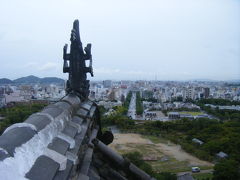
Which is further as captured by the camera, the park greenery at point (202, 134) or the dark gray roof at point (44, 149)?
the park greenery at point (202, 134)

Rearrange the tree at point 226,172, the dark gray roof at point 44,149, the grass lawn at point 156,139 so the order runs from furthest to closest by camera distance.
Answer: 1. the grass lawn at point 156,139
2. the tree at point 226,172
3. the dark gray roof at point 44,149

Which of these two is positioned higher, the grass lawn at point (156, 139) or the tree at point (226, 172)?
the tree at point (226, 172)

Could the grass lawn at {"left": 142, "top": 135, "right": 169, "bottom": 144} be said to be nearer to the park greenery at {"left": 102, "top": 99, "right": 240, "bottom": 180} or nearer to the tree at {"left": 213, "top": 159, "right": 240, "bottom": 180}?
the park greenery at {"left": 102, "top": 99, "right": 240, "bottom": 180}

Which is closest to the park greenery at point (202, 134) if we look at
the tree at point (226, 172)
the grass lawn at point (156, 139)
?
the tree at point (226, 172)

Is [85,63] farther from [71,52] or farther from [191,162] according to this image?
[191,162]

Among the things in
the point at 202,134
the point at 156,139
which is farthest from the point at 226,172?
the point at 156,139

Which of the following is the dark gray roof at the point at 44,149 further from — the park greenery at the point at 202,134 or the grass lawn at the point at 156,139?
the grass lawn at the point at 156,139

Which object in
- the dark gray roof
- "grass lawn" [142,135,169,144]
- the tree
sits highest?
the dark gray roof

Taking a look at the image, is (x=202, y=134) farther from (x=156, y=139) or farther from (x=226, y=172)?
(x=226, y=172)

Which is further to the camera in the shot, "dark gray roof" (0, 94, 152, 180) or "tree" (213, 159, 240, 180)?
"tree" (213, 159, 240, 180)

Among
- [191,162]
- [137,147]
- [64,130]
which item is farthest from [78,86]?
[137,147]

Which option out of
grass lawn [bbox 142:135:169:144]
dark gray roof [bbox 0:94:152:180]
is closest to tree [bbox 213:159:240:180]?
grass lawn [bbox 142:135:169:144]

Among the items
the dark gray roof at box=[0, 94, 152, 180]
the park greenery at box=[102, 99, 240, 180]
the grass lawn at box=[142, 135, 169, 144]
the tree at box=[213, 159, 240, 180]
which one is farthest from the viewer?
the grass lawn at box=[142, 135, 169, 144]
